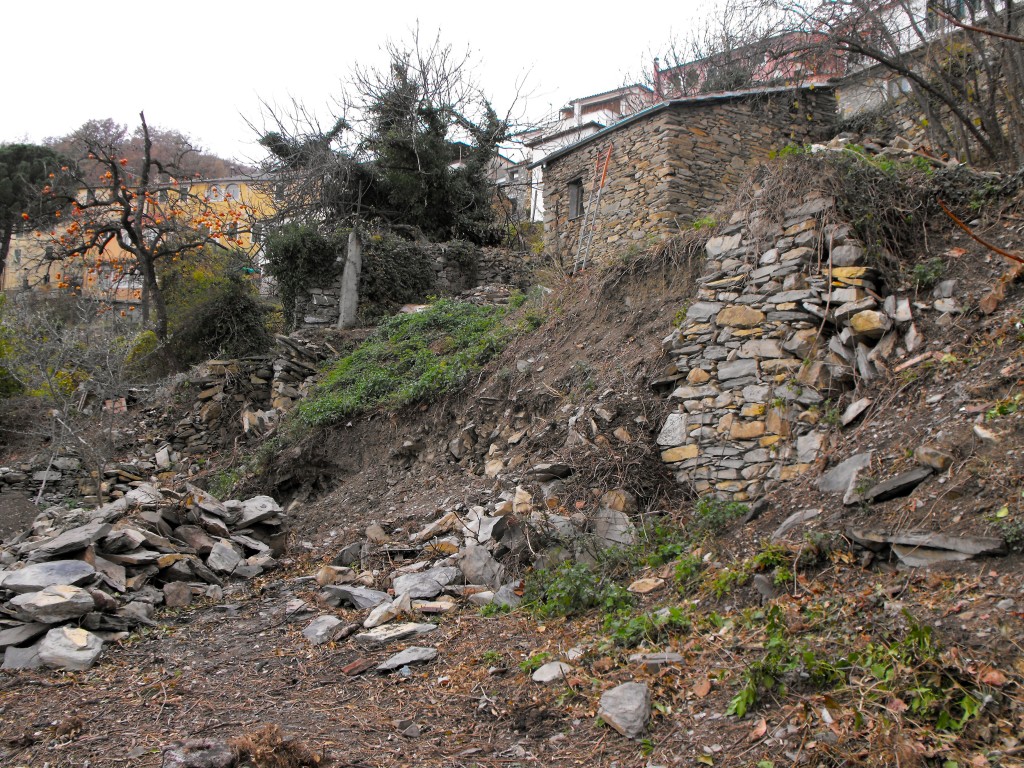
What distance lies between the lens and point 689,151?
12195 millimetres

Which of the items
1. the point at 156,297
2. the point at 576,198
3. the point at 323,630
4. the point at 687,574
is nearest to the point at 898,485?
the point at 687,574

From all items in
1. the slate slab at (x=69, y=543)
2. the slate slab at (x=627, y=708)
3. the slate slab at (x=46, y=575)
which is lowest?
the slate slab at (x=627, y=708)

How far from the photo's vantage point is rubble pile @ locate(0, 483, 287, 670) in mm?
5145

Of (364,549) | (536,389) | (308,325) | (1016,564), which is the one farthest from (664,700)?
(308,325)

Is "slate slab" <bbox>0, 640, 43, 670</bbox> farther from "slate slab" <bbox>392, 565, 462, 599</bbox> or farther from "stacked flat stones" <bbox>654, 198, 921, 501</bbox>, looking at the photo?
"stacked flat stones" <bbox>654, 198, 921, 501</bbox>

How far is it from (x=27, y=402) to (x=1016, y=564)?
15777mm

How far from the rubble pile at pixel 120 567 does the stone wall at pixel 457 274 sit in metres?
6.86

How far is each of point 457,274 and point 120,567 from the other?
10.8 meters

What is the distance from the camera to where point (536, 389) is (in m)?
8.34

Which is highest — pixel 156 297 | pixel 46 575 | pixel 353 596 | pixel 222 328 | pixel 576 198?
pixel 576 198

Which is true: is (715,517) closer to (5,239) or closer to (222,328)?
(222,328)

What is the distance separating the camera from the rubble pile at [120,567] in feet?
16.9

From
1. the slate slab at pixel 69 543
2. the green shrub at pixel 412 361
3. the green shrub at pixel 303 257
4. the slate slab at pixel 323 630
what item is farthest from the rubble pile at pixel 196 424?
the slate slab at pixel 323 630

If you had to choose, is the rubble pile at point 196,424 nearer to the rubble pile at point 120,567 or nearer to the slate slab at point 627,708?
the rubble pile at point 120,567
